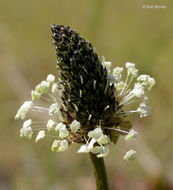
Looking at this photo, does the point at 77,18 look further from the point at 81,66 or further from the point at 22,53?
the point at 81,66

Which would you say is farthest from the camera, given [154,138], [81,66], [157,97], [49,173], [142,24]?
[142,24]

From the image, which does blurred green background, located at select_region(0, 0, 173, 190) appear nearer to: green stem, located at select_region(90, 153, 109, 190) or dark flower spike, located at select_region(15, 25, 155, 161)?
dark flower spike, located at select_region(15, 25, 155, 161)

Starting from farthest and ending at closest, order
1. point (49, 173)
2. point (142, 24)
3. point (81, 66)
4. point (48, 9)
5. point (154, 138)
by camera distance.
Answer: point (48, 9), point (142, 24), point (154, 138), point (49, 173), point (81, 66)

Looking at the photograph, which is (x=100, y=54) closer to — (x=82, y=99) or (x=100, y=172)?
(x=82, y=99)

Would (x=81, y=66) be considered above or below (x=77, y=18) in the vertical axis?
below

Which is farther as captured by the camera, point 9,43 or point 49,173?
point 9,43

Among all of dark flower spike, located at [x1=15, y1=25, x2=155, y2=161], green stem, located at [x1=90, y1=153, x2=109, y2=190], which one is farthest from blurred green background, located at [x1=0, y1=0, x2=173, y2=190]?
green stem, located at [x1=90, y1=153, x2=109, y2=190]

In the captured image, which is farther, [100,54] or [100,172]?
[100,54]

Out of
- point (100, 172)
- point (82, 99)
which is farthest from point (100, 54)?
point (100, 172)

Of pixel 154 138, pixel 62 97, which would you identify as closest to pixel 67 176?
pixel 154 138
